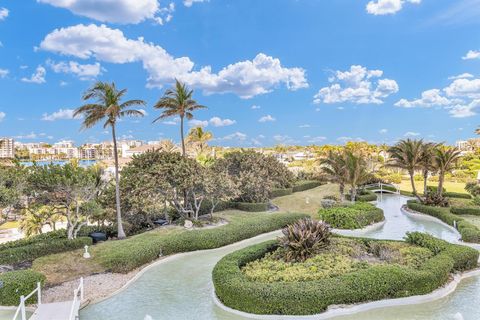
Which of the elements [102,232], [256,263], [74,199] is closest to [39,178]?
[74,199]

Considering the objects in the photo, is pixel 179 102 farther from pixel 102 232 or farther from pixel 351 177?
pixel 351 177

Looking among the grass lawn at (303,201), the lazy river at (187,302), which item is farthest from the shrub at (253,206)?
the lazy river at (187,302)

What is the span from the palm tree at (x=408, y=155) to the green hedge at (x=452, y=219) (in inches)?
59.7

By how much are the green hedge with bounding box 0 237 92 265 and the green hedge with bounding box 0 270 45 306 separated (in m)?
3.71

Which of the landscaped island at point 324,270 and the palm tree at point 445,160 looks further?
the palm tree at point 445,160

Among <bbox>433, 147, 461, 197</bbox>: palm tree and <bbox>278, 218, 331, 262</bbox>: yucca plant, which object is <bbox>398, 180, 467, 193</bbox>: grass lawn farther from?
<bbox>278, 218, 331, 262</bbox>: yucca plant

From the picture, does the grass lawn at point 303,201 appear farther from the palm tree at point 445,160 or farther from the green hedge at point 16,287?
the green hedge at point 16,287

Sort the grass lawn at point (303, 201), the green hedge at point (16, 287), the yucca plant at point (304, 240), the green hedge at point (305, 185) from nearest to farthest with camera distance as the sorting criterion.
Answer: the green hedge at point (16, 287) → the yucca plant at point (304, 240) → the grass lawn at point (303, 201) → the green hedge at point (305, 185)

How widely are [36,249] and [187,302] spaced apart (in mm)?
8270

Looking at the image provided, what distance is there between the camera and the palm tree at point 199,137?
142ft

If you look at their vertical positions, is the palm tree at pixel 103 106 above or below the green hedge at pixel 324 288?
above

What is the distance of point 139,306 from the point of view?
33.4 ft

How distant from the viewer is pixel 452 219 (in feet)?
66.4

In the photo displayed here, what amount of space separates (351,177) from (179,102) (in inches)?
557
